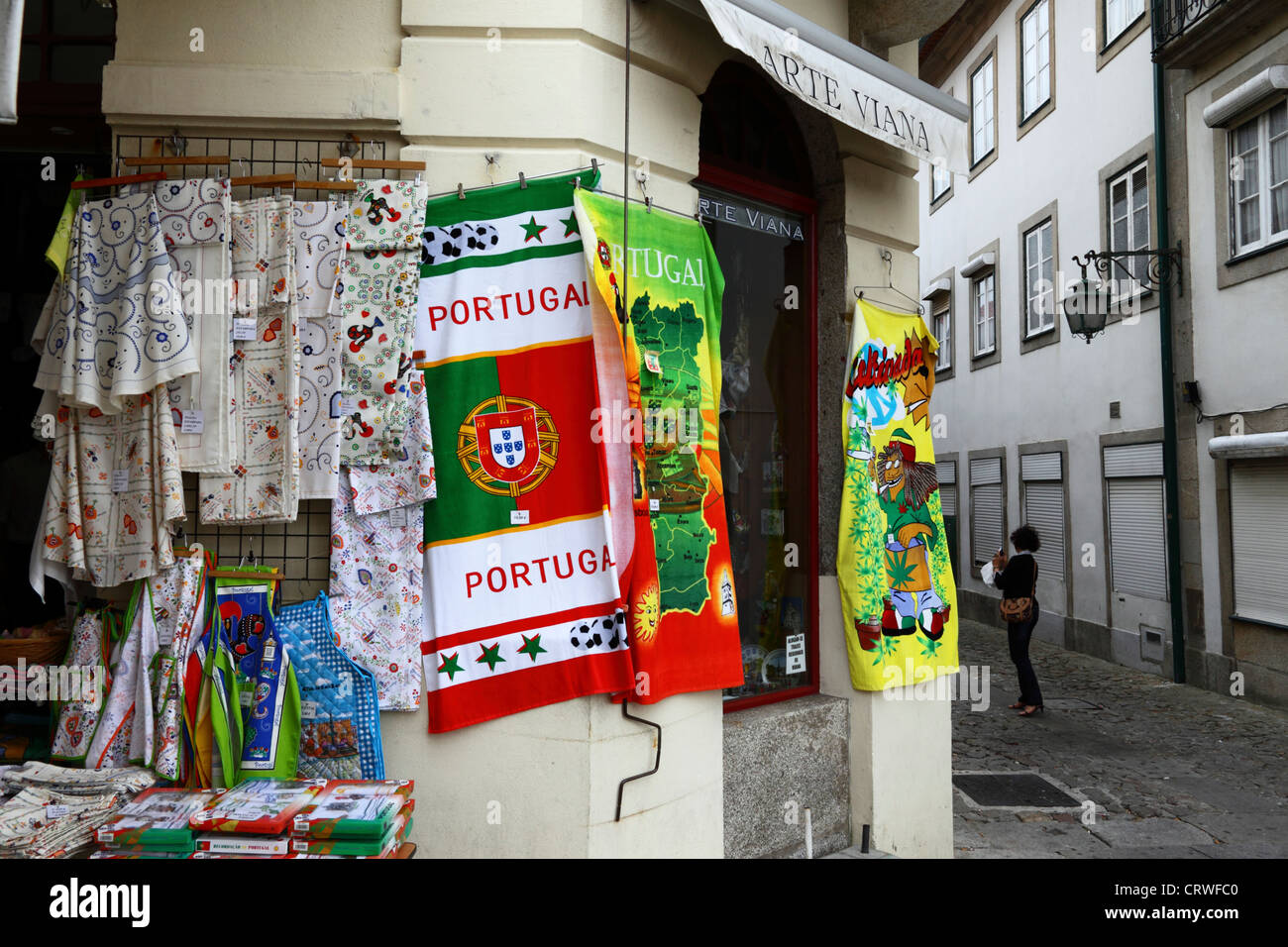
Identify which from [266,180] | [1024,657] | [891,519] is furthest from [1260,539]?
[266,180]

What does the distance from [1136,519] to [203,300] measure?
480 inches

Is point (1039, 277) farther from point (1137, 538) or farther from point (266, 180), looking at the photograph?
point (266, 180)

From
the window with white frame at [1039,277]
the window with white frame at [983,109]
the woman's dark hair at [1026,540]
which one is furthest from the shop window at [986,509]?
the woman's dark hair at [1026,540]

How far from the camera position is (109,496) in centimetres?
379

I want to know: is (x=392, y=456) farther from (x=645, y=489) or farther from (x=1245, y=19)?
(x=1245, y=19)

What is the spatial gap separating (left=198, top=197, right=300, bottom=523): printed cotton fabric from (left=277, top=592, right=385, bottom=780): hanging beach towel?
459mm

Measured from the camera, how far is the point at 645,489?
162 inches

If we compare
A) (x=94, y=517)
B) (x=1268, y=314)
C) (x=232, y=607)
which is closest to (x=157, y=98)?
(x=94, y=517)

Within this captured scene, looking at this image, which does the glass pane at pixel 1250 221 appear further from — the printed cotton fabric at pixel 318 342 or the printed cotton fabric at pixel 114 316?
the printed cotton fabric at pixel 114 316

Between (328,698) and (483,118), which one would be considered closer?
(328,698)

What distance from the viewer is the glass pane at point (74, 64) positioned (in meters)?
4.80

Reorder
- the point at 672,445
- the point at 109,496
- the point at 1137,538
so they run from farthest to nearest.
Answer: the point at 1137,538 → the point at 672,445 → the point at 109,496

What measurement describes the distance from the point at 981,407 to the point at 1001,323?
5.41ft

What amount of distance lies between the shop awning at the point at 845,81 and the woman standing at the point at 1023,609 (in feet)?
18.7
